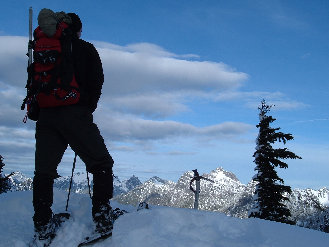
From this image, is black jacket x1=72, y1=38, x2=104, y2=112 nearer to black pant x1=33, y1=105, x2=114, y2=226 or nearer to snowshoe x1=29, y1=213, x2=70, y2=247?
black pant x1=33, y1=105, x2=114, y2=226

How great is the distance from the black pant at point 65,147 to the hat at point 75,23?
4.06 ft

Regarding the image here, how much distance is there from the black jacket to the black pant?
0.19 m

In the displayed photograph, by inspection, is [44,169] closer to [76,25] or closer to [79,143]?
[79,143]

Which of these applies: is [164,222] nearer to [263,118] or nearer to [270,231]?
[270,231]

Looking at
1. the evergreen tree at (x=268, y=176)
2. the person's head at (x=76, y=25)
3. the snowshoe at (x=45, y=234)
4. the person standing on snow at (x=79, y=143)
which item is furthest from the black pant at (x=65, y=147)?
the evergreen tree at (x=268, y=176)

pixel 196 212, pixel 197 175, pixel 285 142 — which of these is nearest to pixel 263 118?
pixel 285 142

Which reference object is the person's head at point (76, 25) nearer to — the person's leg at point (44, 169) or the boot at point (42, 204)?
the person's leg at point (44, 169)

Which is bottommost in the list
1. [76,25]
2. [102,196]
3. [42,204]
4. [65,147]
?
[42,204]

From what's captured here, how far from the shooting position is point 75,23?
5293 mm

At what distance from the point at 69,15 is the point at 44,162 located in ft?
7.35

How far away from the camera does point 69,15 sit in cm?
538

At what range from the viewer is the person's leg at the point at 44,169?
504cm

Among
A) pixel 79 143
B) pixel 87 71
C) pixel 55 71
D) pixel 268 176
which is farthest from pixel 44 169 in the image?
pixel 268 176

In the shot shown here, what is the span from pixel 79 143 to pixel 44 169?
2.21 ft
